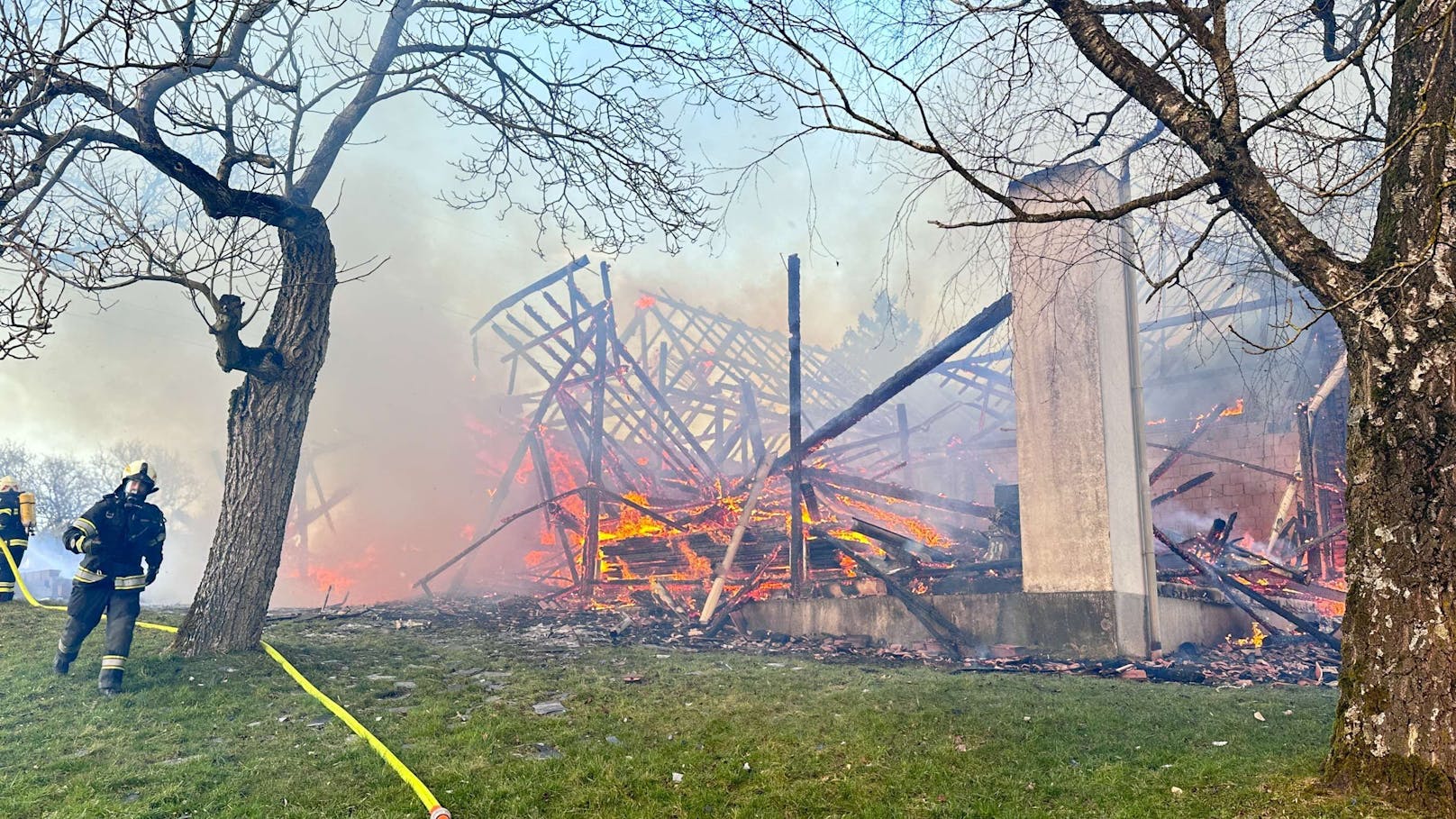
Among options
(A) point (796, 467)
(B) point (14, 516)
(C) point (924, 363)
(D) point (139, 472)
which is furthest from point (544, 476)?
(D) point (139, 472)

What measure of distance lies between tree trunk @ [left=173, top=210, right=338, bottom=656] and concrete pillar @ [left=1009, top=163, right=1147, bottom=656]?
754 centimetres

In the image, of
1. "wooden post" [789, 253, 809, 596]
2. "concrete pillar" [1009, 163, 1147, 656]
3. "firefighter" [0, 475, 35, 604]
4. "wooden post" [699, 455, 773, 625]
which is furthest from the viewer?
"wooden post" [699, 455, 773, 625]

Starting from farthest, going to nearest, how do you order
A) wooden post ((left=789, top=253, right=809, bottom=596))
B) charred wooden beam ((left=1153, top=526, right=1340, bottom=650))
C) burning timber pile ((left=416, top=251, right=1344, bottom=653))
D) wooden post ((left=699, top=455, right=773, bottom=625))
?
wooden post ((left=699, top=455, right=773, bottom=625)) < wooden post ((left=789, top=253, right=809, bottom=596)) < burning timber pile ((left=416, top=251, right=1344, bottom=653)) < charred wooden beam ((left=1153, top=526, right=1340, bottom=650))

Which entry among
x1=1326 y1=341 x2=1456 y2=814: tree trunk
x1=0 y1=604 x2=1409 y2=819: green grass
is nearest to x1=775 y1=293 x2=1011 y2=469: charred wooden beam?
x1=0 y1=604 x2=1409 y2=819: green grass

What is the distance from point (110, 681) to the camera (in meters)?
7.00

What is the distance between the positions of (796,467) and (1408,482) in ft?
27.6

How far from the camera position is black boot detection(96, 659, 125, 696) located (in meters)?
6.97

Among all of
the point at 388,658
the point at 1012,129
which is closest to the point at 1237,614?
the point at 1012,129

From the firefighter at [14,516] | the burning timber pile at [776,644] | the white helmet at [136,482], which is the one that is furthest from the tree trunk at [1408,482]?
the firefighter at [14,516]

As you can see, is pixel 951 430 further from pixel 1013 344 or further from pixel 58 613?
pixel 58 613

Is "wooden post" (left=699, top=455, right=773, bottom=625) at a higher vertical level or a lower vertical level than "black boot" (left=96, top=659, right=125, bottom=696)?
higher

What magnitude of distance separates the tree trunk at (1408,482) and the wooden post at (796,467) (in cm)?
798

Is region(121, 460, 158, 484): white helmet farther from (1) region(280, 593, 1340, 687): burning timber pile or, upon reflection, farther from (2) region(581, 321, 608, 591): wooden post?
(2) region(581, 321, 608, 591): wooden post

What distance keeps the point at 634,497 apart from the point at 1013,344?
8.44 meters
